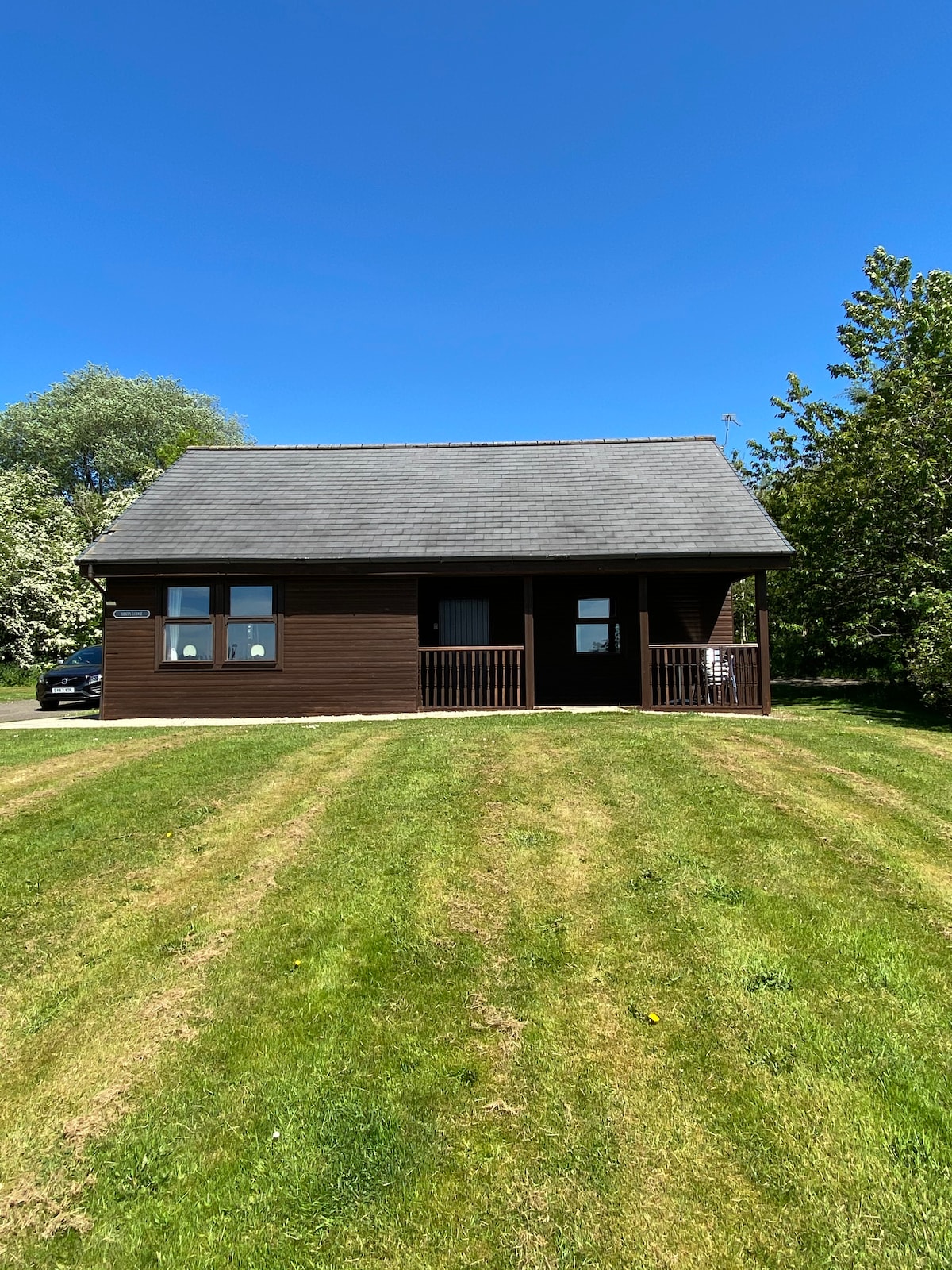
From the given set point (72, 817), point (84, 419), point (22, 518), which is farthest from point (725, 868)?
point (84, 419)

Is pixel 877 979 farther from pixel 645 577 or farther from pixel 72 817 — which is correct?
pixel 645 577

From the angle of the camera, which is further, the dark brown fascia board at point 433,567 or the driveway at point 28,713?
the driveway at point 28,713

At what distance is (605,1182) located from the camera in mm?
2230

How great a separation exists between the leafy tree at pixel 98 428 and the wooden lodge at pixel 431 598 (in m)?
32.9

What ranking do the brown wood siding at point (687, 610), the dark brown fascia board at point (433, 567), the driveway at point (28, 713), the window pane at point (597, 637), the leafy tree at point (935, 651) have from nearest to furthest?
the leafy tree at point (935, 651)
the dark brown fascia board at point (433, 567)
the driveway at point (28, 713)
the window pane at point (597, 637)
the brown wood siding at point (687, 610)

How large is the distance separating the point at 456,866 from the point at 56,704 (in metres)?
14.2

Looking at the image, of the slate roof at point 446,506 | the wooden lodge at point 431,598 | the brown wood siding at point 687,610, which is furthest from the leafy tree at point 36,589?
the brown wood siding at point 687,610

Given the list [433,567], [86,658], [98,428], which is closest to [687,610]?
[433,567]

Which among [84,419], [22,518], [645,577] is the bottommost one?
[645,577]

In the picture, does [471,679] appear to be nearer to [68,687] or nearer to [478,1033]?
[68,687]

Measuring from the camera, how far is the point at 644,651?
11656mm

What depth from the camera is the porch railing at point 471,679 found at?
12.2 meters

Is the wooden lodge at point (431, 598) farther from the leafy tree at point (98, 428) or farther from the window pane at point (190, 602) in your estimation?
the leafy tree at point (98, 428)

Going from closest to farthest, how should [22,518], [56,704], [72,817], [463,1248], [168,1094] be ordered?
[463,1248], [168,1094], [72,817], [56,704], [22,518]
